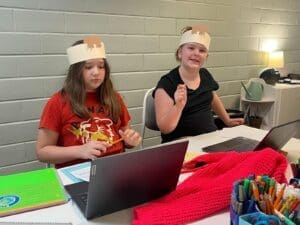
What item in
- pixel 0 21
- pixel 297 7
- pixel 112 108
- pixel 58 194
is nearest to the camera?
pixel 58 194

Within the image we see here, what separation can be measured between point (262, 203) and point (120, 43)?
2.05m

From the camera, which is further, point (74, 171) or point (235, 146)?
point (235, 146)

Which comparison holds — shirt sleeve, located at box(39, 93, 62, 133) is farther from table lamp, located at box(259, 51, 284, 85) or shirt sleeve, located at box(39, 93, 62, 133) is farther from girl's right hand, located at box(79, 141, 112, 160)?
table lamp, located at box(259, 51, 284, 85)

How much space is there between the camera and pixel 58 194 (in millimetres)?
1056

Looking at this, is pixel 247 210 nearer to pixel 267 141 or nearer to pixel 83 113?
pixel 267 141

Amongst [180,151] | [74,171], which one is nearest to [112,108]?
[74,171]

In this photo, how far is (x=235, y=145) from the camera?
5.24 ft

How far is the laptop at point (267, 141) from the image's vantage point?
1381 millimetres

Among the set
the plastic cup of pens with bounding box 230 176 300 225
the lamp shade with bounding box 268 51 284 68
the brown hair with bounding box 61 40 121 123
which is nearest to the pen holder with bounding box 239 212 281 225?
the plastic cup of pens with bounding box 230 176 300 225

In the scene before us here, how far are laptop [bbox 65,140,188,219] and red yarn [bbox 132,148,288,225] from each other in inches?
1.6

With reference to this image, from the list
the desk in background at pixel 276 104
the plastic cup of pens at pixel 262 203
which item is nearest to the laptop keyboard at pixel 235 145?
the plastic cup of pens at pixel 262 203

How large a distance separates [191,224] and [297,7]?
11.9 feet

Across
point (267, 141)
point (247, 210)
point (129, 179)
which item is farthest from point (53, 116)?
point (247, 210)

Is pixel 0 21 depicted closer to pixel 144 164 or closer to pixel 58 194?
pixel 58 194
